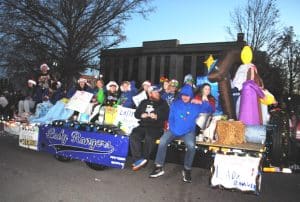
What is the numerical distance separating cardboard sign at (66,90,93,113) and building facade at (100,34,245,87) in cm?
2818

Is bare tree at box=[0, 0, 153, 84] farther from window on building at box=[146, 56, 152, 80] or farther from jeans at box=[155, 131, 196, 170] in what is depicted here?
window on building at box=[146, 56, 152, 80]

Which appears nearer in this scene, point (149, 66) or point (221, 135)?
point (221, 135)

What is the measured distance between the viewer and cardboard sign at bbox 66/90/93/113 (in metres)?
9.13

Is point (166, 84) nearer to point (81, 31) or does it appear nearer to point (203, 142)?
point (203, 142)

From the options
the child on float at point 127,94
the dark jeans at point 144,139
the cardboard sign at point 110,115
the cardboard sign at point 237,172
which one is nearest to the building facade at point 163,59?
the child on float at point 127,94

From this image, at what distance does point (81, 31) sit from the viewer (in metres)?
22.3

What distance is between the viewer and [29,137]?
29.0ft

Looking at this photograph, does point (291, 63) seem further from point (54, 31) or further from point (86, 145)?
point (86, 145)

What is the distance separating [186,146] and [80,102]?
136 inches

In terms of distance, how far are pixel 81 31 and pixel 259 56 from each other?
34.9ft

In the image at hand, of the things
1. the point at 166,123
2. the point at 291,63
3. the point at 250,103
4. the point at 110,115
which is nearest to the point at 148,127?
the point at 166,123

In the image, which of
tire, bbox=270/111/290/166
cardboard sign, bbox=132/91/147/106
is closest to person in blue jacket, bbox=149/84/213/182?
tire, bbox=270/111/290/166

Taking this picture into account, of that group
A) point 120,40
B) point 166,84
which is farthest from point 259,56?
point 166,84

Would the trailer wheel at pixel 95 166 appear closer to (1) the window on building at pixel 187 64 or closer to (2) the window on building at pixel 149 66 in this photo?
(1) the window on building at pixel 187 64
